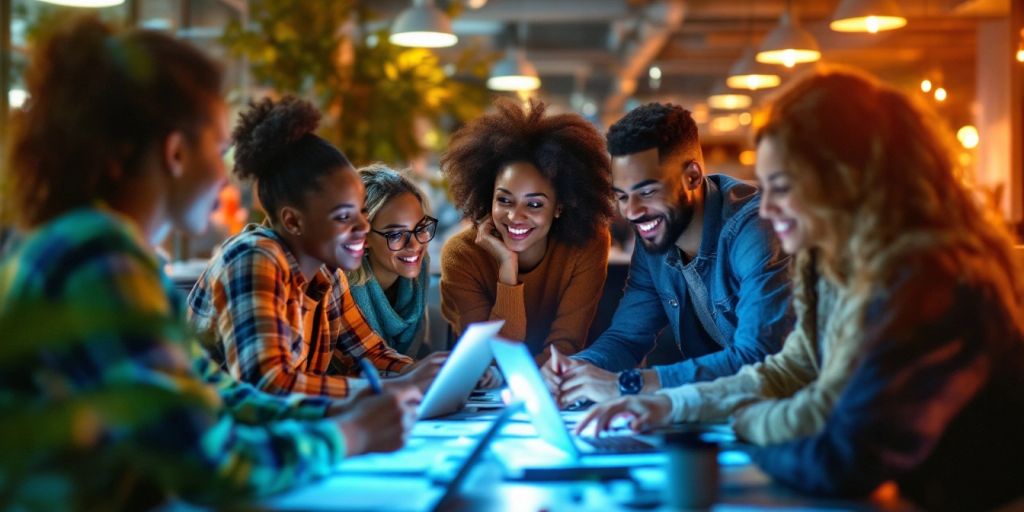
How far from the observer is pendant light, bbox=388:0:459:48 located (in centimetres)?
641

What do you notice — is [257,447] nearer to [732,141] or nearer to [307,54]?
[307,54]

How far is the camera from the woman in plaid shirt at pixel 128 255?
1.30 metres

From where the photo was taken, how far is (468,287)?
11.7ft

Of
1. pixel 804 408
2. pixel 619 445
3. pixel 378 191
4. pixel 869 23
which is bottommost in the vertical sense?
pixel 619 445

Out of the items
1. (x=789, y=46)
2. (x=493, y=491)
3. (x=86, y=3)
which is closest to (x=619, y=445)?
(x=493, y=491)

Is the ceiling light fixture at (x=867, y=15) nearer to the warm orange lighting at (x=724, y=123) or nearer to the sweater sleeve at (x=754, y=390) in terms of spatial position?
the sweater sleeve at (x=754, y=390)

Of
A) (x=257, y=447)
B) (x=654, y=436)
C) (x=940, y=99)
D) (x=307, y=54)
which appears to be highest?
(x=307, y=54)

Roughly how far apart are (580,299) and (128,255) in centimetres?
218

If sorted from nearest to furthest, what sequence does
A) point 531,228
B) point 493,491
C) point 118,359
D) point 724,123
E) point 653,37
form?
point 118,359, point 493,491, point 531,228, point 653,37, point 724,123

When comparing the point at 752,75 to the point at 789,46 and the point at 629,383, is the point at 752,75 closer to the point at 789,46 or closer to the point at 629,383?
the point at 789,46

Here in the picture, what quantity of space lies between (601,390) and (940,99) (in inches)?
95.9

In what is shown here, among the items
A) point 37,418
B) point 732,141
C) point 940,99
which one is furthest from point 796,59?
point 732,141

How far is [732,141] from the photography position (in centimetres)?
3064

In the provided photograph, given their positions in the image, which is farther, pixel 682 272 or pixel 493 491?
pixel 682 272
